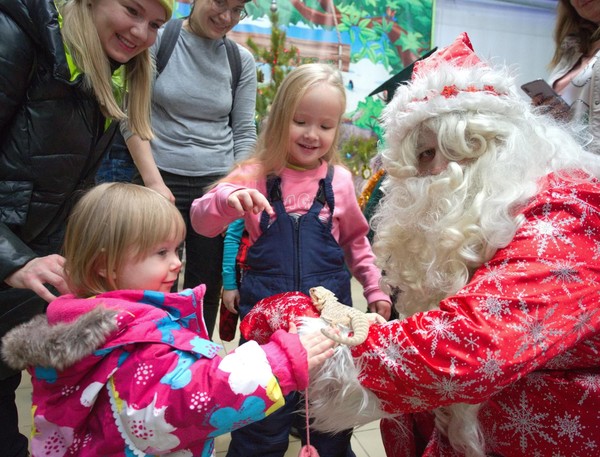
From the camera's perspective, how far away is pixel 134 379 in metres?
1.00

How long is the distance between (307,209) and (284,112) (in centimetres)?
35

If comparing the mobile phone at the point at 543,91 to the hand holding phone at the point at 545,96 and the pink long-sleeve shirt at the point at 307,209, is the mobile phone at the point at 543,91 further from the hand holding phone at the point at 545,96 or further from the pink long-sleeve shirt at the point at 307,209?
the pink long-sleeve shirt at the point at 307,209

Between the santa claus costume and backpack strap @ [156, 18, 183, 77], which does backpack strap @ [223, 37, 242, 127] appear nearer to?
backpack strap @ [156, 18, 183, 77]

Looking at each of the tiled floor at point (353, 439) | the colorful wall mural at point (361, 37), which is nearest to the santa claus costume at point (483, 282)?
the tiled floor at point (353, 439)

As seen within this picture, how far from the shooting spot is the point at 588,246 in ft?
3.46

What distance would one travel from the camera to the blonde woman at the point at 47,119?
1.30m

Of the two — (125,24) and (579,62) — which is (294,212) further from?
(579,62)

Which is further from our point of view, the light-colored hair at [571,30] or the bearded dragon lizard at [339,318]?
the light-colored hair at [571,30]

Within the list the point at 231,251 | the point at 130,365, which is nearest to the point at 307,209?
the point at 231,251

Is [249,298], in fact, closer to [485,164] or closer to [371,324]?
[371,324]

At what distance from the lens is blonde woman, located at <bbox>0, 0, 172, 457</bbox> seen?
1.30 meters

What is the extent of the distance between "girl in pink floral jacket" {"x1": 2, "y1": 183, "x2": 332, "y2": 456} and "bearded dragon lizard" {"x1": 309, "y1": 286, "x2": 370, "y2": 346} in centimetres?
5

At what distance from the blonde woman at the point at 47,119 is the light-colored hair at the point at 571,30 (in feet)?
5.43

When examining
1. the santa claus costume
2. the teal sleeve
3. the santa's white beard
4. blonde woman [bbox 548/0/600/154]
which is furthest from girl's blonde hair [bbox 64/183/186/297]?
blonde woman [bbox 548/0/600/154]
